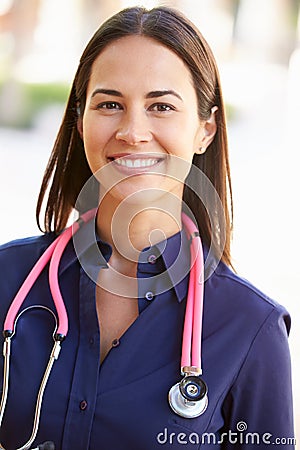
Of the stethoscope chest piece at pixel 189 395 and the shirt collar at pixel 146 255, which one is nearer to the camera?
the stethoscope chest piece at pixel 189 395

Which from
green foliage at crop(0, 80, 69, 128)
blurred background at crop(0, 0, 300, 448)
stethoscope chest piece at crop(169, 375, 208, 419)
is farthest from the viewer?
green foliage at crop(0, 80, 69, 128)

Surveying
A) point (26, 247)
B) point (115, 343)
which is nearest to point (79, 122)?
point (26, 247)

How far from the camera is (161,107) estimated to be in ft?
3.78

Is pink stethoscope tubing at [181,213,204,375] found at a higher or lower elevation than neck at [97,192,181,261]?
lower

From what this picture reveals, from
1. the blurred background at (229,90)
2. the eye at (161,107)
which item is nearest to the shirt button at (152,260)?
the eye at (161,107)

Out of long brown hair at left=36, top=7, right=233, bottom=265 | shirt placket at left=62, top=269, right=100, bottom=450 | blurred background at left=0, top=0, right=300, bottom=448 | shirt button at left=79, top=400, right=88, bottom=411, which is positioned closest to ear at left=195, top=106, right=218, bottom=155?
long brown hair at left=36, top=7, right=233, bottom=265

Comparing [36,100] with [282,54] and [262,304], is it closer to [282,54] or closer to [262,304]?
[282,54]

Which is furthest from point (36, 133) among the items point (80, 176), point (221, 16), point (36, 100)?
point (80, 176)

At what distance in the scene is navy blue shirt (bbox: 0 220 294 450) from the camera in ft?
3.60

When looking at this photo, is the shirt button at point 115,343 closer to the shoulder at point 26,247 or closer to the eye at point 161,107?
the shoulder at point 26,247

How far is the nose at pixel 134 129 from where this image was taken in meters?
1.12

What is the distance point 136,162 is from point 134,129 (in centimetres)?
5

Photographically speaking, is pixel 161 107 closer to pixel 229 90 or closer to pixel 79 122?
pixel 79 122

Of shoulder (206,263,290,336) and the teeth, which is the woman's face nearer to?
the teeth
